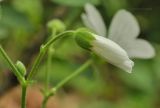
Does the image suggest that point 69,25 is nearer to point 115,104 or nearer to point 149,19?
point 149,19

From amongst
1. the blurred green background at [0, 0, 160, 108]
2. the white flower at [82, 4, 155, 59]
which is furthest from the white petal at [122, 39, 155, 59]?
the blurred green background at [0, 0, 160, 108]

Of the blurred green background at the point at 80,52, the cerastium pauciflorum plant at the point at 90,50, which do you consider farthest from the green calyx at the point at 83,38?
the blurred green background at the point at 80,52

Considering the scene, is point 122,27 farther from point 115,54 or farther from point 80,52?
point 80,52

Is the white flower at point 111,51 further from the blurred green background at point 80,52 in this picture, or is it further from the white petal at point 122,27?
the blurred green background at point 80,52

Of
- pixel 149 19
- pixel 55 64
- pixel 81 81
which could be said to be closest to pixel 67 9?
pixel 55 64

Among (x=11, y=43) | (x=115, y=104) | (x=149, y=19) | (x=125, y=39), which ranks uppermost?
(x=125, y=39)

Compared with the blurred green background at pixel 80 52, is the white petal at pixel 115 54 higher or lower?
higher

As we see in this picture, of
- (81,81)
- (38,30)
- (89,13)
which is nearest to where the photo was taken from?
(89,13)

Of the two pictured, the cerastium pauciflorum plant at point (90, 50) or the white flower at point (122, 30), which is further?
the white flower at point (122, 30)

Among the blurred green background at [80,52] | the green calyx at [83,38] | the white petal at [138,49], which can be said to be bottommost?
the blurred green background at [80,52]
